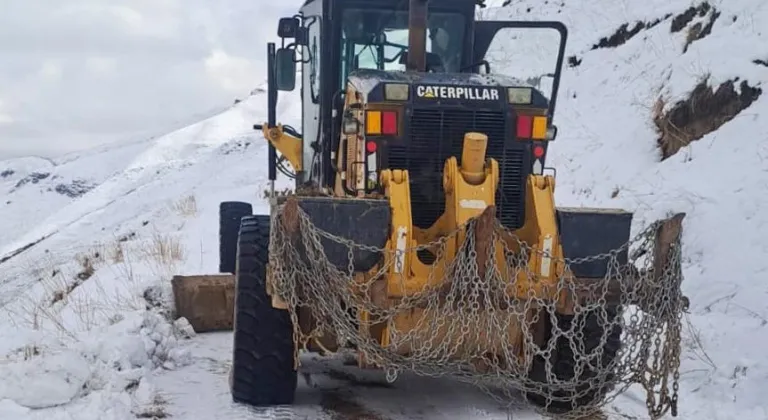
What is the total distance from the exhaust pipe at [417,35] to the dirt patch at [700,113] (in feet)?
15.3

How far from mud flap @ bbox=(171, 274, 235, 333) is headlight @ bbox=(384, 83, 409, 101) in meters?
2.93

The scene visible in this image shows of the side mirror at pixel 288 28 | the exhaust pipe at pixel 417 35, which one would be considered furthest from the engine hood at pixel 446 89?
the side mirror at pixel 288 28

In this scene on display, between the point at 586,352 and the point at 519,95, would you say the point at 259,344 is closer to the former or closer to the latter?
the point at 586,352

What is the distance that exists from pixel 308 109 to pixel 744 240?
363cm

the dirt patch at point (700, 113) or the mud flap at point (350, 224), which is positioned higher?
the dirt patch at point (700, 113)

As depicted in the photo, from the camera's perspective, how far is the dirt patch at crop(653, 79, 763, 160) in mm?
8984

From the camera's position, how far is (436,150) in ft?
16.5

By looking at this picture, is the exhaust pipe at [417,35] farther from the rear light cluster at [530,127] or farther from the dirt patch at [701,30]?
the dirt patch at [701,30]

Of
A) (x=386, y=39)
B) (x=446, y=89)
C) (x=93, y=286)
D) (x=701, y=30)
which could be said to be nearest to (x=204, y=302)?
(x=93, y=286)

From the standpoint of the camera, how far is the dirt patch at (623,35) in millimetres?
13762

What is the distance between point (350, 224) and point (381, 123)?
34.1 inches

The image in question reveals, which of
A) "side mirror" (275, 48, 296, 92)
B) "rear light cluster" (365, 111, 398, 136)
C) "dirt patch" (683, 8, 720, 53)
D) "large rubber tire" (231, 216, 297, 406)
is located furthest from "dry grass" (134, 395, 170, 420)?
"dirt patch" (683, 8, 720, 53)

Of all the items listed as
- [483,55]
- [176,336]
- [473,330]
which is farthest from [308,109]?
[473,330]

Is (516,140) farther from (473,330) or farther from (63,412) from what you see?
(63,412)
